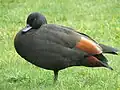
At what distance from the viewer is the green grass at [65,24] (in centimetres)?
649

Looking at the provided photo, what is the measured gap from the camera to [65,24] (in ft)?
36.8

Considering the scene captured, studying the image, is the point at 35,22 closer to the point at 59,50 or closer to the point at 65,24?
the point at 59,50

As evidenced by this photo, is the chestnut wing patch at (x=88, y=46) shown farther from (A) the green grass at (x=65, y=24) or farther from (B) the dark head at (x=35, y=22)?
(B) the dark head at (x=35, y=22)

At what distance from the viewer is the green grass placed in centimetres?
649

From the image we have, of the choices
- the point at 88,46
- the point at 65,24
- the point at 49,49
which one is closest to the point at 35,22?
the point at 49,49

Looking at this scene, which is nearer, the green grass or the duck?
the duck

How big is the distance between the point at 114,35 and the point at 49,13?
2.58 meters

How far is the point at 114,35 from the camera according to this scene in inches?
393

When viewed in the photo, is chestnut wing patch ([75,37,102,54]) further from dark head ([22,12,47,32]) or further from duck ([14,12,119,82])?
dark head ([22,12,47,32])

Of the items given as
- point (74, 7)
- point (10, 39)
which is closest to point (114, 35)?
point (10, 39)

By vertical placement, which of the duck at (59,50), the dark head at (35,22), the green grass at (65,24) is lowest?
the green grass at (65,24)

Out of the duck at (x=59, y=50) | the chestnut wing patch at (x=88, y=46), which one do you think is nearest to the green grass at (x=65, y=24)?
the duck at (x=59, y=50)

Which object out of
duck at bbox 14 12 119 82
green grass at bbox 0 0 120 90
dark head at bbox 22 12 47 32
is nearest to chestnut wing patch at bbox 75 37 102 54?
duck at bbox 14 12 119 82

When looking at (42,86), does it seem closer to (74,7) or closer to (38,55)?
(38,55)
